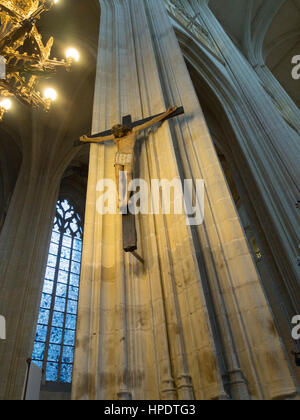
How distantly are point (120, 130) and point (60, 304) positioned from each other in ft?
29.4

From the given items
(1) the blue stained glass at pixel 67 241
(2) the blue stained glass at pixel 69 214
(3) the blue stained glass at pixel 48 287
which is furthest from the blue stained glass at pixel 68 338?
(2) the blue stained glass at pixel 69 214

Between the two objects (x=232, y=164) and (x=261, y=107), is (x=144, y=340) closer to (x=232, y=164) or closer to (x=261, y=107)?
(x=232, y=164)

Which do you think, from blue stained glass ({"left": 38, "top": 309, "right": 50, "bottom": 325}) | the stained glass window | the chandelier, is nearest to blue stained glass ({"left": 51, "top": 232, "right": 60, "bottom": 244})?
the stained glass window

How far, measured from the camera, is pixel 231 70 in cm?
927

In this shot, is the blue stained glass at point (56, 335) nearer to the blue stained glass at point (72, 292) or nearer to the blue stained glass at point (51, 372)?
the blue stained glass at point (51, 372)

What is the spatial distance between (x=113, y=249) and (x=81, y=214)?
12.2m

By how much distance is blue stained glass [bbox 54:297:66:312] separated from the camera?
35.0 ft

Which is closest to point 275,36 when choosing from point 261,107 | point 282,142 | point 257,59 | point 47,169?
point 257,59

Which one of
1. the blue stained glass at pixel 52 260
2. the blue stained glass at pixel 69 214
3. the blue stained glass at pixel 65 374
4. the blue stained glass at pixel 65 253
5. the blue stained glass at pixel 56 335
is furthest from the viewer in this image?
the blue stained glass at pixel 69 214

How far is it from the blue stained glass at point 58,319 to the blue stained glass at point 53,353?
71 centimetres

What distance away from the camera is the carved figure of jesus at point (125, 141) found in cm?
331

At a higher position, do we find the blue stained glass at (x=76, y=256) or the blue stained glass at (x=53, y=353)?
the blue stained glass at (x=76, y=256)

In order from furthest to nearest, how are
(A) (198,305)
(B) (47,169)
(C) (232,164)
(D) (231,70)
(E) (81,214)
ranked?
(E) (81,214)
(B) (47,169)
(D) (231,70)
(C) (232,164)
(A) (198,305)

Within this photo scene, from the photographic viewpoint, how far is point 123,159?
338cm
